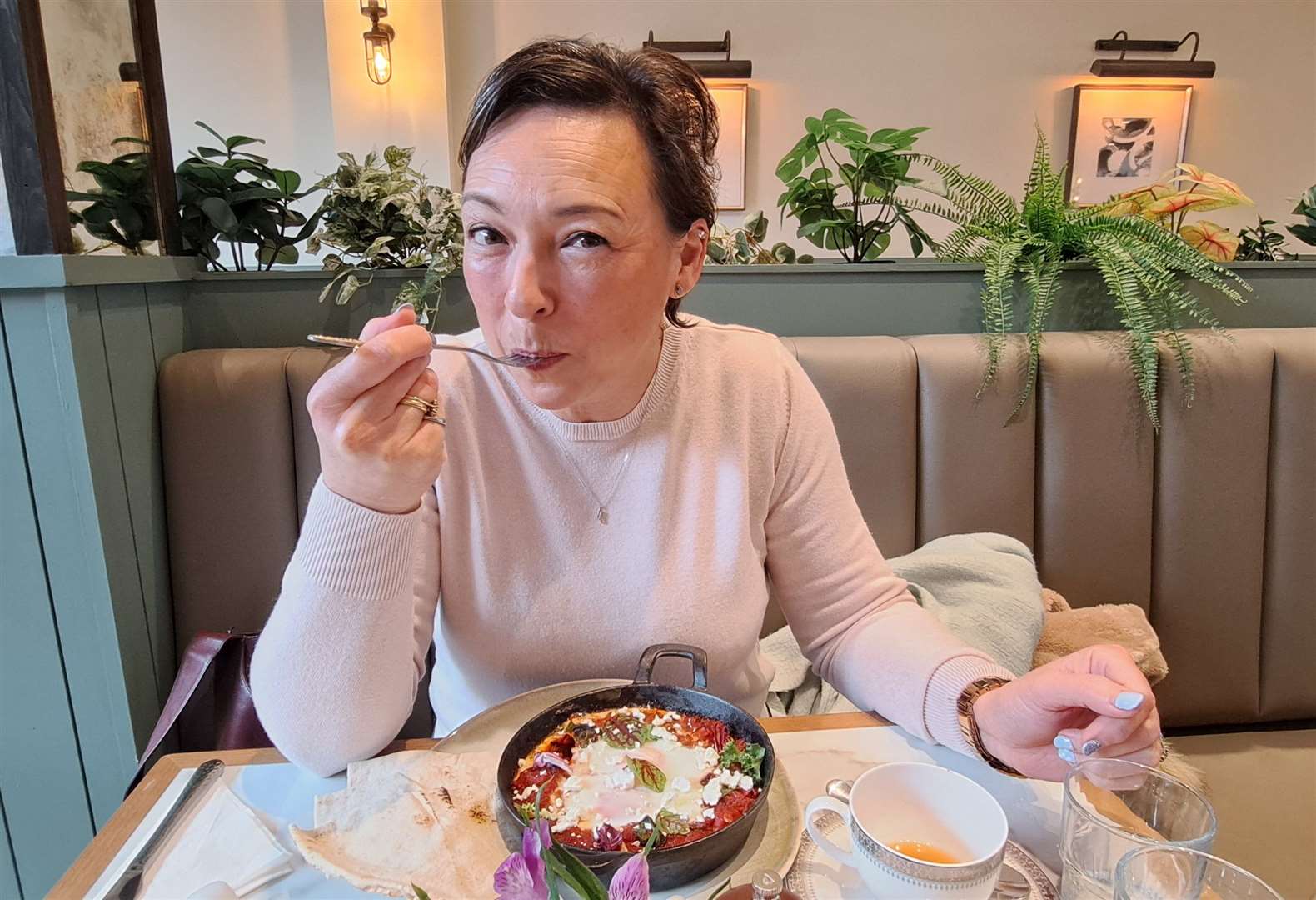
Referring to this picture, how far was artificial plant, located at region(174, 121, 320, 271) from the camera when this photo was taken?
158cm

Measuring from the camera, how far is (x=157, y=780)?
2.60 feet

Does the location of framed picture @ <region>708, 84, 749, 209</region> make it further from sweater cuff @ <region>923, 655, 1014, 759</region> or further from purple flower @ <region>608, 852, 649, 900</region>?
purple flower @ <region>608, 852, 649, 900</region>

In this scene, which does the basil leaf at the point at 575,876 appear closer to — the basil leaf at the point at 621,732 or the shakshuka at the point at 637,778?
the shakshuka at the point at 637,778

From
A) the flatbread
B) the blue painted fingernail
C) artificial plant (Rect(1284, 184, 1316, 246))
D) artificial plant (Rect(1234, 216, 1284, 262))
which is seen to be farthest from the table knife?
artificial plant (Rect(1284, 184, 1316, 246))

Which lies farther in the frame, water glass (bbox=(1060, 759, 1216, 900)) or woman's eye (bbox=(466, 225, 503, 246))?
woman's eye (bbox=(466, 225, 503, 246))

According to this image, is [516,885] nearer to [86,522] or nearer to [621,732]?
[621,732]

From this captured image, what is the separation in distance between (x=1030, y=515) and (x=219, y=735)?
154 cm

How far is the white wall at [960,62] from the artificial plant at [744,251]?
1705 mm

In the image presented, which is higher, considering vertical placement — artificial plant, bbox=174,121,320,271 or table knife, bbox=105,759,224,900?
artificial plant, bbox=174,121,320,271

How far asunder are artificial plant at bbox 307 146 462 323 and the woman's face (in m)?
0.72

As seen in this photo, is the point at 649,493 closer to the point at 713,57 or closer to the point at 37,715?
the point at 37,715

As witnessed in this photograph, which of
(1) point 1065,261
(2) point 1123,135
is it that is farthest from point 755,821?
(2) point 1123,135

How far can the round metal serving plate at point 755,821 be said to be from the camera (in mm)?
670

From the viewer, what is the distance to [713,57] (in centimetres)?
346
